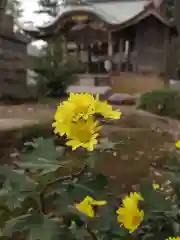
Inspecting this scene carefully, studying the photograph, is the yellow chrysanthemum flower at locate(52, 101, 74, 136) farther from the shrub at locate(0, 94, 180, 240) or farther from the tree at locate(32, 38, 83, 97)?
the tree at locate(32, 38, 83, 97)

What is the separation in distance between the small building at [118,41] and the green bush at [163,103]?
3.16 m

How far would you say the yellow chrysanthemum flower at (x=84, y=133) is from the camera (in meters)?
0.65

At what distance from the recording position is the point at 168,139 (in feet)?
12.6

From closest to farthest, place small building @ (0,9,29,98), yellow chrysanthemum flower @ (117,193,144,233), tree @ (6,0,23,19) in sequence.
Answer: yellow chrysanthemum flower @ (117,193,144,233) < small building @ (0,9,29,98) < tree @ (6,0,23,19)

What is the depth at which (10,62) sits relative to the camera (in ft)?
20.3

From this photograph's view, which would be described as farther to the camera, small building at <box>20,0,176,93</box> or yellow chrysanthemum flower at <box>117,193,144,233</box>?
small building at <box>20,0,176,93</box>

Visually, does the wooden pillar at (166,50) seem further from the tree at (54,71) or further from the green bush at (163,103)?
the green bush at (163,103)

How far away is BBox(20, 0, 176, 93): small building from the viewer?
9047mm

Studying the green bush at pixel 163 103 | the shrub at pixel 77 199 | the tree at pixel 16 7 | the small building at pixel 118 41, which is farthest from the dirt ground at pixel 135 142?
the tree at pixel 16 7

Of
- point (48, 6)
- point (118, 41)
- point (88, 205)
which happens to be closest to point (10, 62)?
point (118, 41)

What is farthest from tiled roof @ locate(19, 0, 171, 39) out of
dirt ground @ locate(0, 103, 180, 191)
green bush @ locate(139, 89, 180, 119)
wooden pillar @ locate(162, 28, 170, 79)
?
dirt ground @ locate(0, 103, 180, 191)

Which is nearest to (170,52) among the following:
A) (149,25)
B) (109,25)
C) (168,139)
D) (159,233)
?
(149,25)

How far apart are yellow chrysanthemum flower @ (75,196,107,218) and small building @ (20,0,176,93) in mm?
8134

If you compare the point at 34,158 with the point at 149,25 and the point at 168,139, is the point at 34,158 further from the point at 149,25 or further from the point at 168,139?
the point at 149,25
